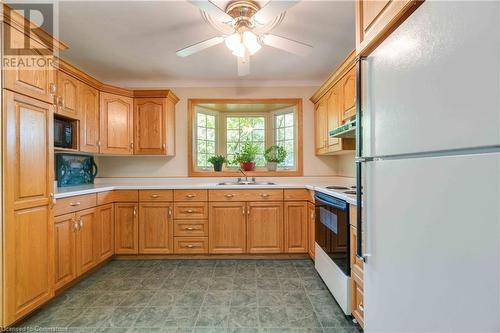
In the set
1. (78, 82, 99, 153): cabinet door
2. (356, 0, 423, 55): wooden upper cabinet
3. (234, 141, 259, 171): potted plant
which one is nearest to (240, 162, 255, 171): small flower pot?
(234, 141, 259, 171): potted plant

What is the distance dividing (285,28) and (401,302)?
2.21 metres

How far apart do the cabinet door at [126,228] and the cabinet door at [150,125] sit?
2.47 feet

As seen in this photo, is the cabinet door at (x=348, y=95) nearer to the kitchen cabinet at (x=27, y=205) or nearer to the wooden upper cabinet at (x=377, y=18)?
the wooden upper cabinet at (x=377, y=18)

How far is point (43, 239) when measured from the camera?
179 centimetres

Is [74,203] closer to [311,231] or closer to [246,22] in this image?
[246,22]

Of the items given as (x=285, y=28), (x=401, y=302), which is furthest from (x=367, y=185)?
(x=285, y=28)

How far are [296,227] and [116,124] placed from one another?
2.63 m

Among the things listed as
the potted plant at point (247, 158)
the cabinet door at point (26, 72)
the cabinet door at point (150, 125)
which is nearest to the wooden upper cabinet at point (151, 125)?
the cabinet door at point (150, 125)

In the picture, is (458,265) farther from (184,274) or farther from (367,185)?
(184,274)

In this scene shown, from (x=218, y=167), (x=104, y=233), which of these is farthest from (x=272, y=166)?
(x=104, y=233)

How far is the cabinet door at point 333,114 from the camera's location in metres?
2.53

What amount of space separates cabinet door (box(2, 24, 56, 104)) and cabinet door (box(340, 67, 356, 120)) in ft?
8.19

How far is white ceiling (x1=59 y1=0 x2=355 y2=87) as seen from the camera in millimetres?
1942

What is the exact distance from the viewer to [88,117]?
2.77m
